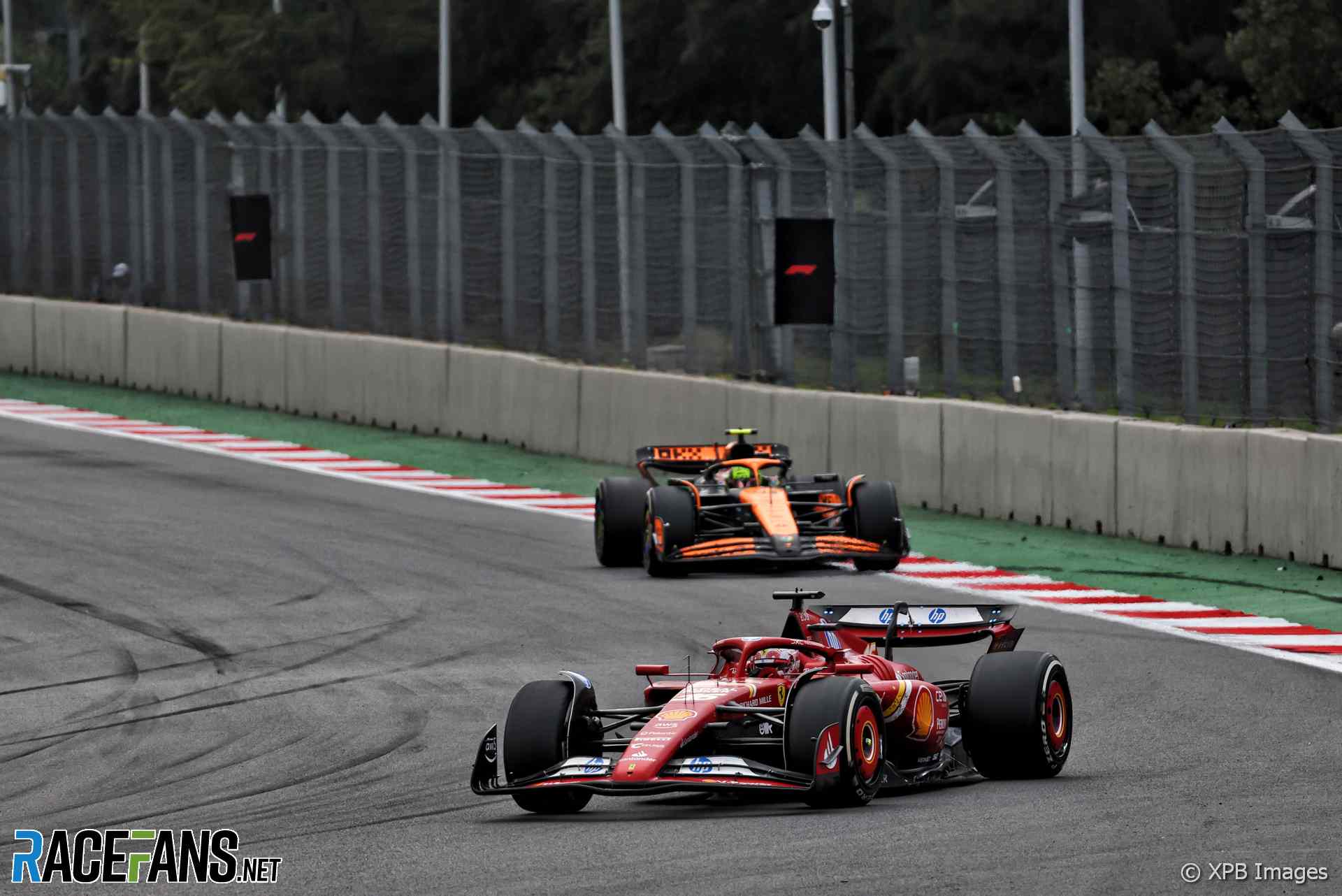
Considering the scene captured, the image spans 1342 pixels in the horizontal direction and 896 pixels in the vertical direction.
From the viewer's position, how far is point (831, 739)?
10.1 metres

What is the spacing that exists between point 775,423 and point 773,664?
515 inches

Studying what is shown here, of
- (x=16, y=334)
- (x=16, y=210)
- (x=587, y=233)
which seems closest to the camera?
(x=587, y=233)

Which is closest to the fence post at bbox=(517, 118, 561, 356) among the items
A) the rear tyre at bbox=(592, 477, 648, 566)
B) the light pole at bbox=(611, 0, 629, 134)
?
the rear tyre at bbox=(592, 477, 648, 566)

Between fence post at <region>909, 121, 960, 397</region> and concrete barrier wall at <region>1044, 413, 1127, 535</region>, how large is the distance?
1.77m

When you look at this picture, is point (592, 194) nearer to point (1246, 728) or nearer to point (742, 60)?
point (1246, 728)

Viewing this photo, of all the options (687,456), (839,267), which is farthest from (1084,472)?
(839,267)

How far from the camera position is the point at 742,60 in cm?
6069

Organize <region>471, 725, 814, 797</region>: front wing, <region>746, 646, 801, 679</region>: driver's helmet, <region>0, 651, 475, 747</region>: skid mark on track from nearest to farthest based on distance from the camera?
<region>471, 725, 814, 797</region>: front wing
<region>746, 646, 801, 679</region>: driver's helmet
<region>0, 651, 475, 747</region>: skid mark on track

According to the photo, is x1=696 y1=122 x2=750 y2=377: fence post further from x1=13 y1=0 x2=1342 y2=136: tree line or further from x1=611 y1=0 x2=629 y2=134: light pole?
x1=611 y1=0 x2=629 y2=134: light pole

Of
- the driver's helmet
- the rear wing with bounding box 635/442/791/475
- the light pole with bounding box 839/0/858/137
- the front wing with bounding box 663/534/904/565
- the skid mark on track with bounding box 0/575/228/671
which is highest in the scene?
the light pole with bounding box 839/0/858/137

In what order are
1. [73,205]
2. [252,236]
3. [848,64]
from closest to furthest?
[252,236] → [73,205] → [848,64]

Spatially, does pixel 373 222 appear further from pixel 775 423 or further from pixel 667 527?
pixel 667 527

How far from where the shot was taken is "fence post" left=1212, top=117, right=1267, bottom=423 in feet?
62.1

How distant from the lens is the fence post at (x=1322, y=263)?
18.3m
